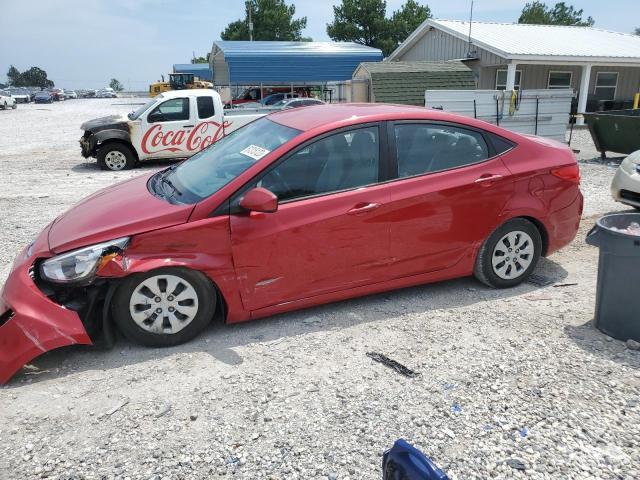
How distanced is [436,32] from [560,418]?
2389 cm

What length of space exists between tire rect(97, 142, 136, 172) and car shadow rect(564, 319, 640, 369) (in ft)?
34.3

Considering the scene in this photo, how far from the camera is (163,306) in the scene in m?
3.51

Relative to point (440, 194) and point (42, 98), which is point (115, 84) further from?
point (440, 194)

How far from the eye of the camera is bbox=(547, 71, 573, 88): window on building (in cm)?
2316

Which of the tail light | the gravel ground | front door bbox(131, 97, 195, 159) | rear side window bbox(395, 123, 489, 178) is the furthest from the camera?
front door bbox(131, 97, 195, 159)

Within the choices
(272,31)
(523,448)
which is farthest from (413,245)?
(272,31)

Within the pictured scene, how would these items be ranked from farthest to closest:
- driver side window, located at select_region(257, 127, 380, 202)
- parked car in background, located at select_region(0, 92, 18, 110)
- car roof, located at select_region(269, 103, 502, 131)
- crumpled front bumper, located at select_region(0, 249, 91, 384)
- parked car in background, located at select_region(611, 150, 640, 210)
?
parked car in background, located at select_region(0, 92, 18, 110) → parked car in background, located at select_region(611, 150, 640, 210) → car roof, located at select_region(269, 103, 502, 131) → driver side window, located at select_region(257, 127, 380, 202) → crumpled front bumper, located at select_region(0, 249, 91, 384)

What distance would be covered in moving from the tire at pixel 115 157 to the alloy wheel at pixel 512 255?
969 centimetres

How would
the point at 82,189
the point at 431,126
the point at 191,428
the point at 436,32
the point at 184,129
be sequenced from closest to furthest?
1. the point at 191,428
2. the point at 431,126
3. the point at 82,189
4. the point at 184,129
5. the point at 436,32

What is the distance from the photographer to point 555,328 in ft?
12.6

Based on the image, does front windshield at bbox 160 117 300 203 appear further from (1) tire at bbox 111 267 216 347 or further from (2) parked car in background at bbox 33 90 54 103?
(2) parked car in background at bbox 33 90 54 103

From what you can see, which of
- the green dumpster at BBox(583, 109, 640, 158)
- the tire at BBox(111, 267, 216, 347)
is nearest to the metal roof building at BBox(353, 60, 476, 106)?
the green dumpster at BBox(583, 109, 640, 158)

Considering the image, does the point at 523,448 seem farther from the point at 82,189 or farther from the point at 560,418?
the point at 82,189

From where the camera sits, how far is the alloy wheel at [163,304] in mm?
3443
